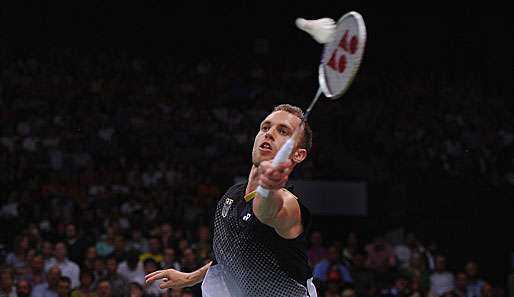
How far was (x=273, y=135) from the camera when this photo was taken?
4.91 m

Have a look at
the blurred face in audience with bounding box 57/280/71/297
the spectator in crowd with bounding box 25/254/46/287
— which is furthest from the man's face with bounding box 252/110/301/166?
the spectator in crowd with bounding box 25/254/46/287

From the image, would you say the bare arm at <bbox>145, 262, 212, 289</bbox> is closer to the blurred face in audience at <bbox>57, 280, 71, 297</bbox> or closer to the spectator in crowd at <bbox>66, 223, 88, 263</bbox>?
the blurred face in audience at <bbox>57, 280, 71, 297</bbox>

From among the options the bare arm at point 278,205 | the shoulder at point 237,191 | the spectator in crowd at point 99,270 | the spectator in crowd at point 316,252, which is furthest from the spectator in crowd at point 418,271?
the bare arm at point 278,205

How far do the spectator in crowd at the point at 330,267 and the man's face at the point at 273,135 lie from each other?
7.05 meters

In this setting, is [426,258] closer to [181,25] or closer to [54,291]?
[54,291]

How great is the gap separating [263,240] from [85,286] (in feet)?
21.1

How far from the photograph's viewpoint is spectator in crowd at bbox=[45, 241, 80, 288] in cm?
1135

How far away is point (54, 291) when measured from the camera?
35.4ft

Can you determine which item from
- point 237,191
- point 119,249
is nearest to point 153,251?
point 119,249

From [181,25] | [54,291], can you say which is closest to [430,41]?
[181,25]

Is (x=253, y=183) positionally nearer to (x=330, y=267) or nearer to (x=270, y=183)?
(x=270, y=183)

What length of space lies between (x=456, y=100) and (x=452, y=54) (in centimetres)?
319

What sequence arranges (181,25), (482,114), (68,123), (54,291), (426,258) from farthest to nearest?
(181,25)
(482,114)
(68,123)
(426,258)
(54,291)

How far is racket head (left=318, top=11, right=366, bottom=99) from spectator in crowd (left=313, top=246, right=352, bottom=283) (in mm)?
7086
